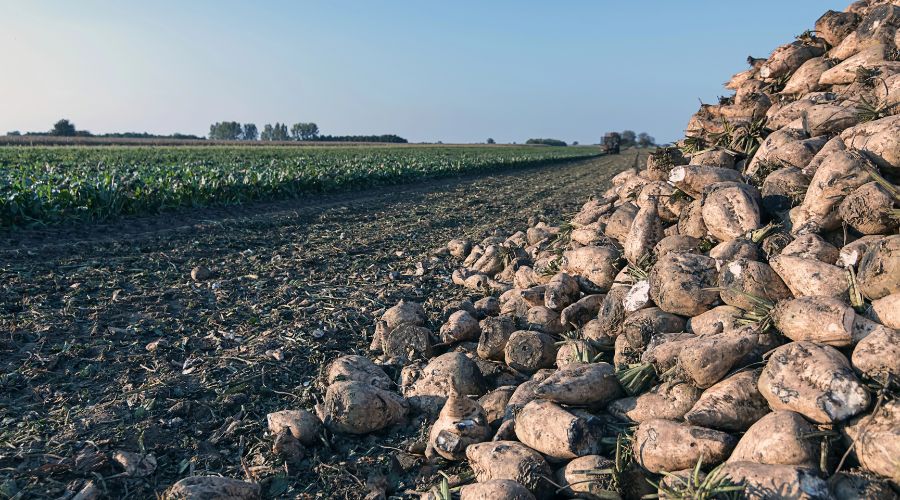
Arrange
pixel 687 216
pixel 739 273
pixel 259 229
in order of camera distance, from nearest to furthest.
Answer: pixel 739 273, pixel 687 216, pixel 259 229

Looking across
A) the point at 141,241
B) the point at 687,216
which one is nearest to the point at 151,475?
the point at 687,216

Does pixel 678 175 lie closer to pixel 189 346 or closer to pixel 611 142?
pixel 189 346

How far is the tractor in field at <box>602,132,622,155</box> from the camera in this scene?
211 feet

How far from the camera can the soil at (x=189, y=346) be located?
118 inches

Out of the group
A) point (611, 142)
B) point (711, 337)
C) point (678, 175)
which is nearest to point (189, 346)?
point (711, 337)

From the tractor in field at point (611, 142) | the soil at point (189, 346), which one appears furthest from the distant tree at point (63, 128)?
the soil at point (189, 346)

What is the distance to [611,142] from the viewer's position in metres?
64.4

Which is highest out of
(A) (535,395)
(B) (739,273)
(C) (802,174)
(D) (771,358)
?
(C) (802,174)

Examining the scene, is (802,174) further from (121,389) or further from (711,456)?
(121,389)

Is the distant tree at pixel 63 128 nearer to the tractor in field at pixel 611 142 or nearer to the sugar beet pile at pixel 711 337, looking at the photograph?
the tractor in field at pixel 611 142

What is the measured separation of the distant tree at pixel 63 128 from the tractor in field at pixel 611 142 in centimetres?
6507

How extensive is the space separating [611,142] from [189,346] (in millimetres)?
64302

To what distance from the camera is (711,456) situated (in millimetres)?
2406

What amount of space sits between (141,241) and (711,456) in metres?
8.16
